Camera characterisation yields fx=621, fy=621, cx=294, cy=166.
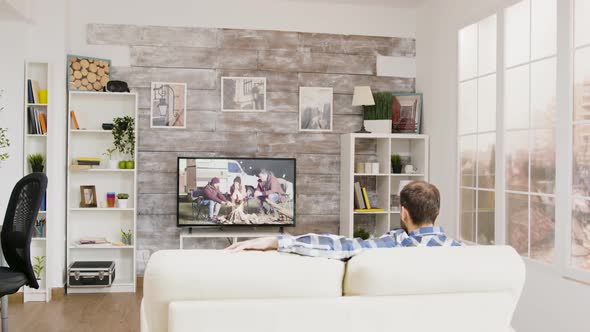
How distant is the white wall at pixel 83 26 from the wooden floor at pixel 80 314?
15.7 inches

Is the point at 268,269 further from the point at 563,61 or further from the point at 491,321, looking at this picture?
the point at 563,61

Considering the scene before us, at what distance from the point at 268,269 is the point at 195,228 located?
13.6ft

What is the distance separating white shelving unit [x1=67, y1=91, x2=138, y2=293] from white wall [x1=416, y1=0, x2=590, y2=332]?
2.88 m

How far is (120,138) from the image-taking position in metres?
5.78

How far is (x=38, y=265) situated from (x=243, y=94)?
247 centimetres

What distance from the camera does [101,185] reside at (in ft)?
19.5

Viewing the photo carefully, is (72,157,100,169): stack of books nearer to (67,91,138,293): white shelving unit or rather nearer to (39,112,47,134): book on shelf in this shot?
(67,91,138,293): white shelving unit

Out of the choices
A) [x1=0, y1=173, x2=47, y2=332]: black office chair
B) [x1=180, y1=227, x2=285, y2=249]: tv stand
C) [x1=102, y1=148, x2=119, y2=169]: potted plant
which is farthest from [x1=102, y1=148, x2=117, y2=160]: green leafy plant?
[x1=0, y1=173, x2=47, y2=332]: black office chair

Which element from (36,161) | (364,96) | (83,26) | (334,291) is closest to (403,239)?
(334,291)

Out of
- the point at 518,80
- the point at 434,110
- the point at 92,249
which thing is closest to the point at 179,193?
the point at 92,249

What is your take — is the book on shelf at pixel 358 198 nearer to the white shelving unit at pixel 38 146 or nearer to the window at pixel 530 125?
the window at pixel 530 125

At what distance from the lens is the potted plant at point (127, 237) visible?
5.89 meters

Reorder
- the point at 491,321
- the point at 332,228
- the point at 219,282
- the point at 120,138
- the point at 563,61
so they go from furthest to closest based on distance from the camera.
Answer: the point at 332,228
the point at 120,138
the point at 563,61
the point at 491,321
the point at 219,282

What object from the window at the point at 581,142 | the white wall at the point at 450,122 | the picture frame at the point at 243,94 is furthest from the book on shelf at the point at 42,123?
the window at the point at 581,142
